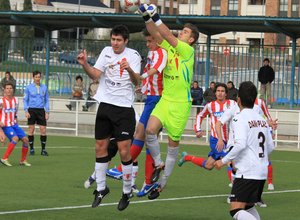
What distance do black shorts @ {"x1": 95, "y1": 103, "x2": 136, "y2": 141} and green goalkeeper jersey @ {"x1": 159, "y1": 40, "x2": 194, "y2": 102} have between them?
716mm

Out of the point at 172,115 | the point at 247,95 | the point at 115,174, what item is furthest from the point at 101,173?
the point at 115,174

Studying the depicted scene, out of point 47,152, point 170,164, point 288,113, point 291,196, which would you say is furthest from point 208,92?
point 170,164

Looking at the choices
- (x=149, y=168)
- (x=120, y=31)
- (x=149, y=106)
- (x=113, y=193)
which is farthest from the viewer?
(x=113, y=193)

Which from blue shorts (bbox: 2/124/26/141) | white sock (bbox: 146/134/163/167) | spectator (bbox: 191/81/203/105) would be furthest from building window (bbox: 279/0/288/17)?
white sock (bbox: 146/134/163/167)

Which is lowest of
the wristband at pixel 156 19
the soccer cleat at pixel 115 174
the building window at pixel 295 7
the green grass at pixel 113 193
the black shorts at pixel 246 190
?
the green grass at pixel 113 193

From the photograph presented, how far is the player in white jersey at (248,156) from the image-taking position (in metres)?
9.99

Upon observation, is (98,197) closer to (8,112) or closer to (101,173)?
(101,173)

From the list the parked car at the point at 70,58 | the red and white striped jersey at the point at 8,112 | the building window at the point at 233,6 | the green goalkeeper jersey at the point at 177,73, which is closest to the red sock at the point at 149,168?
the green goalkeeper jersey at the point at 177,73

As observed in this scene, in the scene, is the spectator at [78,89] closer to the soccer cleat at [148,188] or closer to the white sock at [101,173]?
the soccer cleat at [148,188]

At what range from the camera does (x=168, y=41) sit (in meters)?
12.3

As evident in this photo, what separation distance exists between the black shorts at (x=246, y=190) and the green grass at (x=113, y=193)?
7.77 feet

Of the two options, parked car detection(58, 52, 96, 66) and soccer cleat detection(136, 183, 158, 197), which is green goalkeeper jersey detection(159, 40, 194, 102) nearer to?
soccer cleat detection(136, 183, 158, 197)

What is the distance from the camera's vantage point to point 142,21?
32406 millimetres

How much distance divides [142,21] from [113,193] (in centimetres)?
1795
